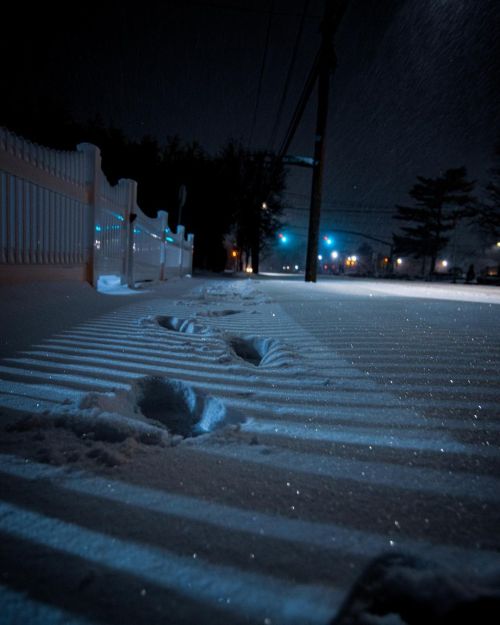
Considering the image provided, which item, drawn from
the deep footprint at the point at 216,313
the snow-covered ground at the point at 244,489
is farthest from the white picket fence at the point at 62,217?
the snow-covered ground at the point at 244,489

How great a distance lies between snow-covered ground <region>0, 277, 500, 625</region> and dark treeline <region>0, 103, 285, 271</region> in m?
16.3

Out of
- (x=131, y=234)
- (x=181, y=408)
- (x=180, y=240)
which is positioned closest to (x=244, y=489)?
(x=181, y=408)

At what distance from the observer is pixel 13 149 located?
377 centimetres

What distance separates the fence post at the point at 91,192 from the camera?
5.48 metres

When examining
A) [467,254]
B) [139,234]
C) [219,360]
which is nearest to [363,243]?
[467,254]

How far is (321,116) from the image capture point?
10.7 metres

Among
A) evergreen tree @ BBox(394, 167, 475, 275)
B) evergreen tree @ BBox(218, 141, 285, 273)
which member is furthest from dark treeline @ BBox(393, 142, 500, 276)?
evergreen tree @ BBox(218, 141, 285, 273)

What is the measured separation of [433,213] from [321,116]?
29.4m

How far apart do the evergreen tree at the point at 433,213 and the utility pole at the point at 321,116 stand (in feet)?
84.5

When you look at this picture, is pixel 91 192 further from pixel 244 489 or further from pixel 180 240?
pixel 180 240

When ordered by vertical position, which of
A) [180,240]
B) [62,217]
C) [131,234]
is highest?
[180,240]

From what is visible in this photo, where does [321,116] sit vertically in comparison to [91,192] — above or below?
above

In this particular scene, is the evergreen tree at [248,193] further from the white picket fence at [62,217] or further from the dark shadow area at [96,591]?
the dark shadow area at [96,591]

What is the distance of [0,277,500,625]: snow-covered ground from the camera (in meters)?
0.65
